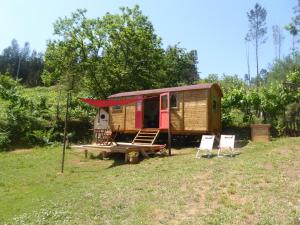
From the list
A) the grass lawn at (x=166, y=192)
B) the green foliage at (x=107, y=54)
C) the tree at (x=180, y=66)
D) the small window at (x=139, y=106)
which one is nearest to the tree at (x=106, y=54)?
the green foliage at (x=107, y=54)

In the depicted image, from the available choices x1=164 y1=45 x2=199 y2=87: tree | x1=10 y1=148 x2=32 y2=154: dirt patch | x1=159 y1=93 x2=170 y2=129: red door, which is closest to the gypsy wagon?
x1=159 y1=93 x2=170 y2=129: red door

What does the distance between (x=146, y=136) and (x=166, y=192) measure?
29.0ft

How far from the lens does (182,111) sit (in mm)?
16672

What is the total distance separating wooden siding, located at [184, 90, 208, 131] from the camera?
52.3 ft

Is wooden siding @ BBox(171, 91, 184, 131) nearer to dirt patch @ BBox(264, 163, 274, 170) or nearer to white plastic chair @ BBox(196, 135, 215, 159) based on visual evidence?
white plastic chair @ BBox(196, 135, 215, 159)

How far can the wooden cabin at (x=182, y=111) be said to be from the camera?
16031mm

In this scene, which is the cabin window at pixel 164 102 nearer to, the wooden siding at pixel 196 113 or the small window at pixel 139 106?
the wooden siding at pixel 196 113

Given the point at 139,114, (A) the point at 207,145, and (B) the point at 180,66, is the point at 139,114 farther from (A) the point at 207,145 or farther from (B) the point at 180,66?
(B) the point at 180,66

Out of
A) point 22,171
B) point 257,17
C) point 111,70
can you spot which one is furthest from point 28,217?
point 257,17

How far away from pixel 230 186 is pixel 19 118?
16.4 m

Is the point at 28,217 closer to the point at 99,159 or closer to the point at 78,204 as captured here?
the point at 78,204

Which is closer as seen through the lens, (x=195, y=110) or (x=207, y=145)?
(x=207, y=145)

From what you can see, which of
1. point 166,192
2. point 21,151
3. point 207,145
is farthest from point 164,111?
point 166,192

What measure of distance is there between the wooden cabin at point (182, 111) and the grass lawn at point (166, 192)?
10.2 ft
